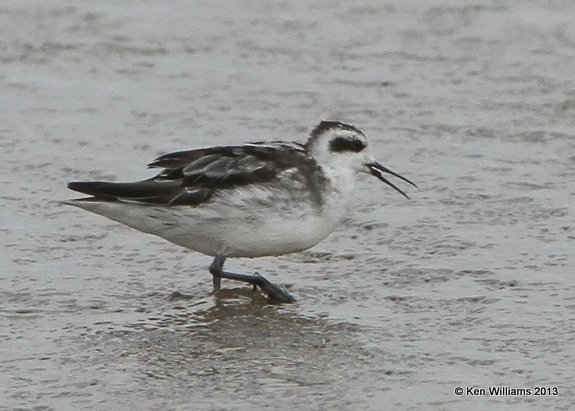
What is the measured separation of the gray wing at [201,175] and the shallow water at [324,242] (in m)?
0.53

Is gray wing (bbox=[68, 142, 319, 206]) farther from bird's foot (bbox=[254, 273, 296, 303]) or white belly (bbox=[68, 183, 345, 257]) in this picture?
bird's foot (bbox=[254, 273, 296, 303])

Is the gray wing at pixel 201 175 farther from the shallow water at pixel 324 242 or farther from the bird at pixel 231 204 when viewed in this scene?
the shallow water at pixel 324 242

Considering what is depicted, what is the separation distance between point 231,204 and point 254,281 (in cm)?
47

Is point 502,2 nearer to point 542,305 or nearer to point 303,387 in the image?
point 542,305

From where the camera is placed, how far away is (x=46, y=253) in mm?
9062

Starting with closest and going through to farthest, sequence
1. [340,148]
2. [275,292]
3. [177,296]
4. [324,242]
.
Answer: [275,292] < [177,296] < [340,148] < [324,242]

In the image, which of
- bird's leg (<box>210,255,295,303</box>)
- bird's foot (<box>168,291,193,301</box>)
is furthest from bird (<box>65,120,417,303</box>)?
bird's foot (<box>168,291,193,301</box>)

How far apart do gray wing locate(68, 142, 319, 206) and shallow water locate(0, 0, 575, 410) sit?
0.53 m

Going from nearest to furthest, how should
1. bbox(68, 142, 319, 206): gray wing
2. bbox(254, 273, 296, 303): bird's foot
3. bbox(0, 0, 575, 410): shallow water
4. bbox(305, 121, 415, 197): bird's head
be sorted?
bbox(0, 0, 575, 410): shallow water, bbox(254, 273, 296, 303): bird's foot, bbox(68, 142, 319, 206): gray wing, bbox(305, 121, 415, 197): bird's head

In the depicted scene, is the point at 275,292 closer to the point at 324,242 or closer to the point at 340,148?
the point at 340,148

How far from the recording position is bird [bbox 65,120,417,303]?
8391mm

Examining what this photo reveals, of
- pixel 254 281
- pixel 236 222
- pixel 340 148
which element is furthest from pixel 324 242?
pixel 236 222

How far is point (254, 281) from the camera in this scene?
28.0 feet

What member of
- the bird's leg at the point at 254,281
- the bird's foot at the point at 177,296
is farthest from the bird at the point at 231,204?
the bird's foot at the point at 177,296
